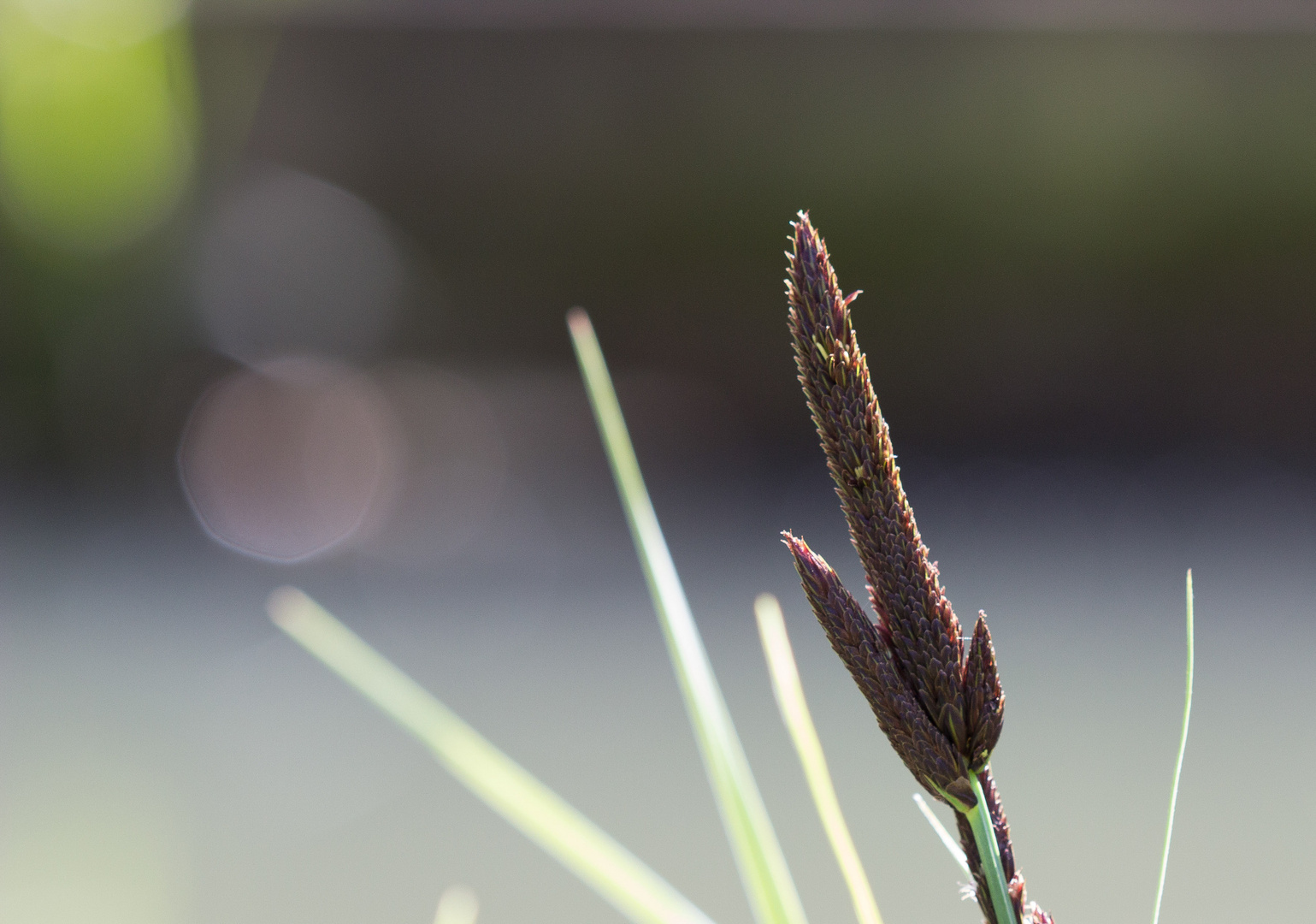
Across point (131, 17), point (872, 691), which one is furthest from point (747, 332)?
point (872, 691)

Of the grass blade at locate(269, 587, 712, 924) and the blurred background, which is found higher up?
the blurred background

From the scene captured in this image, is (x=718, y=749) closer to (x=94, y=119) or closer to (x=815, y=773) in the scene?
(x=815, y=773)

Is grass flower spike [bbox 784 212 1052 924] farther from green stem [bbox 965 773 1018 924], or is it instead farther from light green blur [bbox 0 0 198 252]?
light green blur [bbox 0 0 198 252]

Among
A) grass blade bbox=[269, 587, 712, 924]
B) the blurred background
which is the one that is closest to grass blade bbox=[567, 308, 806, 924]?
grass blade bbox=[269, 587, 712, 924]

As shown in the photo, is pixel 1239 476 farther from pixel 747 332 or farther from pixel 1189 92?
pixel 747 332

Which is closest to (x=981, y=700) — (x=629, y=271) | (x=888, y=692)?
(x=888, y=692)

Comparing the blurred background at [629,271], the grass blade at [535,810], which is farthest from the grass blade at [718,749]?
the blurred background at [629,271]

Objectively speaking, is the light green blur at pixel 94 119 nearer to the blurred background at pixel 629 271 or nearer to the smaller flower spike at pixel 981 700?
the blurred background at pixel 629 271
